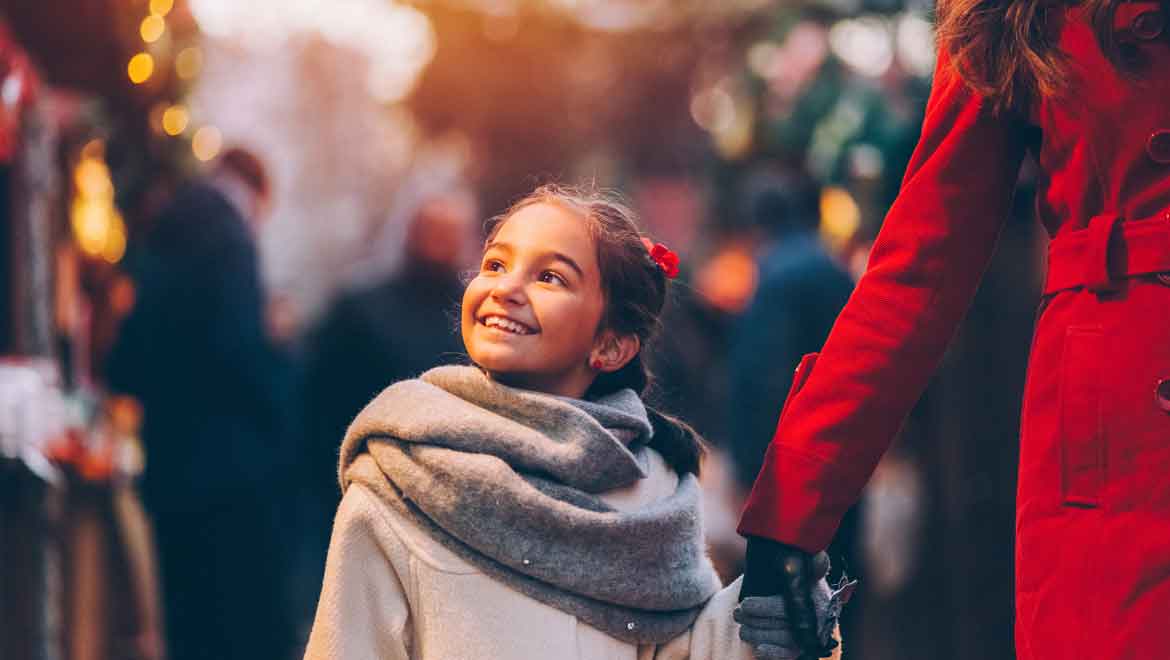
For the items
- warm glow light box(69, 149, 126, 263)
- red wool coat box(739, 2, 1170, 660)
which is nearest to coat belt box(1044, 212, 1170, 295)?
red wool coat box(739, 2, 1170, 660)

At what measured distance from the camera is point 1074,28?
3.10m

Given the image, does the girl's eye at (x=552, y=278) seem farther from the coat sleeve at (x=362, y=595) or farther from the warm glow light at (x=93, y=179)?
the warm glow light at (x=93, y=179)

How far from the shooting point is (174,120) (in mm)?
7684

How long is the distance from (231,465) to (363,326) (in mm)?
1068

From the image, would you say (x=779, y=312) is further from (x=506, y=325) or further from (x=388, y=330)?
(x=506, y=325)

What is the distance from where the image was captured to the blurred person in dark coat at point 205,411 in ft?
21.8

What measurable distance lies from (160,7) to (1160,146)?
4572 millimetres

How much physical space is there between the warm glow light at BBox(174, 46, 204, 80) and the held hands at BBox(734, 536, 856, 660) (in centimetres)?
492

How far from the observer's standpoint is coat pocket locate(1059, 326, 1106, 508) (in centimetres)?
292

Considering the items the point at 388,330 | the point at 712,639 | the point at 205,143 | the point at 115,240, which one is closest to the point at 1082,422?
the point at 712,639

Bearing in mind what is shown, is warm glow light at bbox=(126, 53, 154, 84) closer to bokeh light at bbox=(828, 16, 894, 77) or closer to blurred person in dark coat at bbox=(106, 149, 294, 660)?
blurred person in dark coat at bbox=(106, 149, 294, 660)

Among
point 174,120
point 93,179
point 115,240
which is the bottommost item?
point 115,240

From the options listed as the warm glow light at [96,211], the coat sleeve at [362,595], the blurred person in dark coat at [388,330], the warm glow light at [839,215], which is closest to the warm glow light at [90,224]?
the warm glow light at [96,211]

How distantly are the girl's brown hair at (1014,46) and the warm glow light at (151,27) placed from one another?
4179 millimetres
